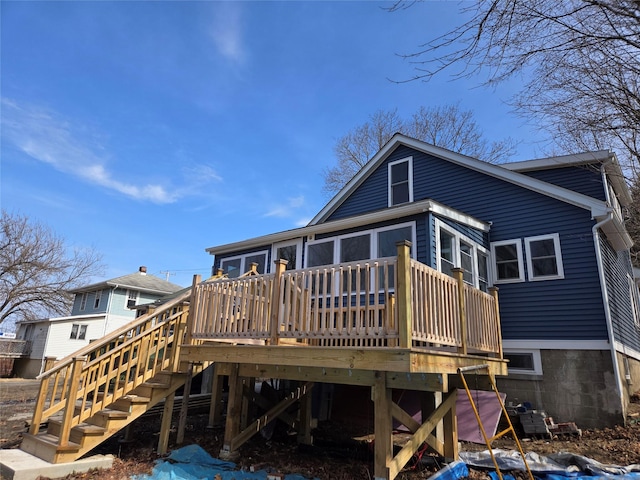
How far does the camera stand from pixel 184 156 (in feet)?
55.6

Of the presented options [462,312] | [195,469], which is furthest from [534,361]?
[195,469]

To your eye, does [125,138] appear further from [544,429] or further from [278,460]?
[544,429]

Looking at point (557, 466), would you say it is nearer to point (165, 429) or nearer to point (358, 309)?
point (358, 309)

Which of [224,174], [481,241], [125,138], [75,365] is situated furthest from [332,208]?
[75,365]

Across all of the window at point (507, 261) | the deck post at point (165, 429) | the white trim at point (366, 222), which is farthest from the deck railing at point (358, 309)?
the window at point (507, 261)

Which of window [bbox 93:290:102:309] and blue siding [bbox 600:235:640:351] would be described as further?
window [bbox 93:290:102:309]

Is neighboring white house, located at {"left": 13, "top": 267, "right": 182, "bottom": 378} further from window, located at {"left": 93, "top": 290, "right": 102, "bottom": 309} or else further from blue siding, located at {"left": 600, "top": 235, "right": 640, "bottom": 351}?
blue siding, located at {"left": 600, "top": 235, "right": 640, "bottom": 351}

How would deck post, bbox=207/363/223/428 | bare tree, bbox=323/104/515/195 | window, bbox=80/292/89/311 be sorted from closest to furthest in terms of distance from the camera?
deck post, bbox=207/363/223/428, bare tree, bbox=323/104/515/195, window, bbox=80/292/89/311

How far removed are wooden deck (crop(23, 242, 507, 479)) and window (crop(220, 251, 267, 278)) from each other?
462 centimetres

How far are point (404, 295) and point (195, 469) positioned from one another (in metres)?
4.01

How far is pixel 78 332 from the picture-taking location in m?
26.9

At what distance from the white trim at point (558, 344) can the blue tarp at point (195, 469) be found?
6710 mm

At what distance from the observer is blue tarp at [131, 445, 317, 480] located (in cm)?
546

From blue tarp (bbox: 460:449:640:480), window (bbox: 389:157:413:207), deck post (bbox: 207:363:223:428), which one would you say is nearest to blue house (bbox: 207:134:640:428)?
window (bbox: 389:157:413:207)
